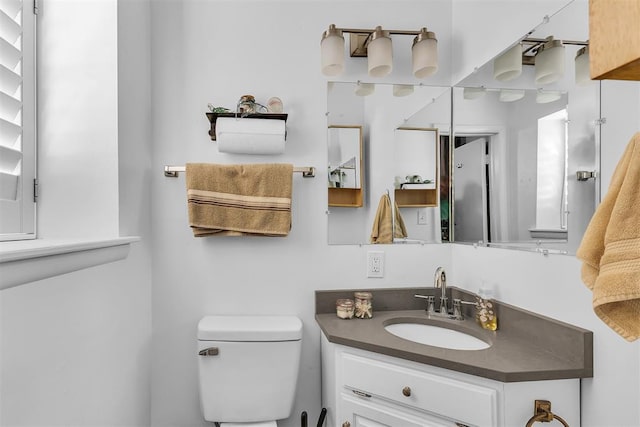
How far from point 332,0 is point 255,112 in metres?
0.65

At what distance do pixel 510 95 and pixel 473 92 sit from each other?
0.73 feet

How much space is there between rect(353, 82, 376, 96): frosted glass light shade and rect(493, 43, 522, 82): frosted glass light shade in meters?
0.52

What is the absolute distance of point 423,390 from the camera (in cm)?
114

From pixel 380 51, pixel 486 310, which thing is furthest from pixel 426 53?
pixel 486 310

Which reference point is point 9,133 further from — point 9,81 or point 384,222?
point 384,222

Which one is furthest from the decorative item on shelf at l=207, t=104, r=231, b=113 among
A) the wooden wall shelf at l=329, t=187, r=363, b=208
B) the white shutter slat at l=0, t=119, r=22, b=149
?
the white shutter slat at l=0, t=119, r=22, b=149

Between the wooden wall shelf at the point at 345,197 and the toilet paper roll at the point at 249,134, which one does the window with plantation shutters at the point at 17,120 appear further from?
the wooden wall shelf at the point at 345,197

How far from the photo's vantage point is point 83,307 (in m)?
1.07

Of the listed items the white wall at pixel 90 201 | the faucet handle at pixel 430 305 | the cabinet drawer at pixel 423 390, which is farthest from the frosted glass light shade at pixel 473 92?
the white wall at pixel 90 201

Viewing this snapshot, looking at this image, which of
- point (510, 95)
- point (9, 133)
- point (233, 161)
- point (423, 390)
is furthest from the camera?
point (233, 161)

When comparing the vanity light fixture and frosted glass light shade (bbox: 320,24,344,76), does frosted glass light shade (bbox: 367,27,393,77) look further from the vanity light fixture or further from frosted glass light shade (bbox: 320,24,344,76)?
frosted glass light shade (bbox: 320,24,344,76)

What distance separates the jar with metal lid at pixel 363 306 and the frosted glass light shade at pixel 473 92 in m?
0.96

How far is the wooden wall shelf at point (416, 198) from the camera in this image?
1.73m

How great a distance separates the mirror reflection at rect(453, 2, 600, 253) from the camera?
1.08 m
